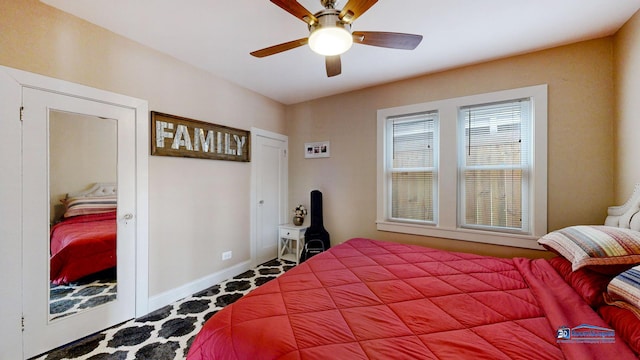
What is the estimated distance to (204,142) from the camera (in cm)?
274

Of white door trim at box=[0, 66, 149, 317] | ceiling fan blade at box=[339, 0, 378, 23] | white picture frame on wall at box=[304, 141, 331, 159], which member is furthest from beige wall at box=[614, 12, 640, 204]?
white door trim at box=[0, 66, 149, 317]

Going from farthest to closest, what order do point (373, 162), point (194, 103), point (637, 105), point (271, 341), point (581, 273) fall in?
point (373, 162)
point (194, 103)
point (637, 105)
point (581, 273)
point (271, 341)

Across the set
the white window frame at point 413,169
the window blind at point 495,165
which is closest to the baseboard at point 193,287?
the white window frame at point 413,169

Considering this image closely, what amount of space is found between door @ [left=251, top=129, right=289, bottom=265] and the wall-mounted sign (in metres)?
0.27

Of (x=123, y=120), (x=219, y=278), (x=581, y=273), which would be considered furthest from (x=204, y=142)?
(x=581, y=273)

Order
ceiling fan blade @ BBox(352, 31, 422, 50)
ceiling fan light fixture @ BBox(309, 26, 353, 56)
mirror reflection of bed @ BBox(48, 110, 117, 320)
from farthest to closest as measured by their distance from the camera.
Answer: mirror reflection of bed @ BBox(48, 110, 117, 320) < ceiling fan blade @ BBox(352, 31, 422, 50) < ceiling fan light fixture @ BBox(309, 26, 353, 56)

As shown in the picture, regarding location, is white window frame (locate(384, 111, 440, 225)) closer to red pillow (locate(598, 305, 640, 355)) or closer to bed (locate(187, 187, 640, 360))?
bed (locate(187, 187, 640, 360))

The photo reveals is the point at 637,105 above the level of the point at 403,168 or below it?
above

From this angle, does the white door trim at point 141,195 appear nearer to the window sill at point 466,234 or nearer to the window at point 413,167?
the window sill at point 466,234

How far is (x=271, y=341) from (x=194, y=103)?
2548mm

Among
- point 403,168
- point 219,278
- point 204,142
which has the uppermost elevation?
point 204,142

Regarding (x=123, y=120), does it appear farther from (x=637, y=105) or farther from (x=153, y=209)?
(x=637, y=105)

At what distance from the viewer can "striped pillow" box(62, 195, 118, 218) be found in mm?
1877

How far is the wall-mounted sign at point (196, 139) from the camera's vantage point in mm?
2350
